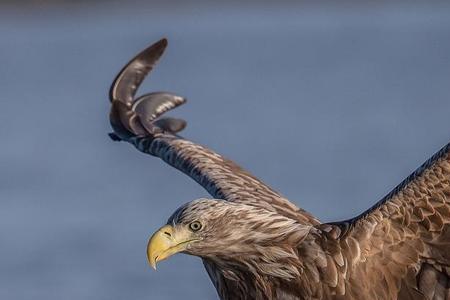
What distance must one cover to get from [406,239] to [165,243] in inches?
54.8

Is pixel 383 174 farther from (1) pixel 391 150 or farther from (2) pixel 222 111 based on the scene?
(2) pixel 222 111

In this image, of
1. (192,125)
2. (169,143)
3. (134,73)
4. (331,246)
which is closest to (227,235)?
(331,246)

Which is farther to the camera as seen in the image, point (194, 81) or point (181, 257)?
point (194, 81)

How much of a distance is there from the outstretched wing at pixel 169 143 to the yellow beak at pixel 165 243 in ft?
5.89

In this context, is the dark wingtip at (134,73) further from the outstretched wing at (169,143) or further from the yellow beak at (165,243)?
the yellow beak at (165,243)

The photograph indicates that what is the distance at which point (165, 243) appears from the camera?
33.3 ft

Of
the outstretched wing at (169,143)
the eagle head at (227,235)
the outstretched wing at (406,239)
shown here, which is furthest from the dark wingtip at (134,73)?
the outstretched wing at (406,239)

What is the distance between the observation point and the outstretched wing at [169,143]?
1255 cm

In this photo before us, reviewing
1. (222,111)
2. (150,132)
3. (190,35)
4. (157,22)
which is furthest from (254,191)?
(157,22)

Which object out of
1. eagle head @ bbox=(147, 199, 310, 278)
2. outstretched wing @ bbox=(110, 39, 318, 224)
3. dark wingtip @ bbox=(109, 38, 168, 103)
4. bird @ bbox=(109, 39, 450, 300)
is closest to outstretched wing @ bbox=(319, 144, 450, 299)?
bird @ bbox=(109, 39, 450, 300)

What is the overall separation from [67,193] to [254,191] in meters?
12.9

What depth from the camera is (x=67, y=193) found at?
25.5 m

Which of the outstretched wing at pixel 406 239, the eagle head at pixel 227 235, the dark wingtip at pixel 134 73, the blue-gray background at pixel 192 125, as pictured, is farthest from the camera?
the blue-gray background at pixel 192 125

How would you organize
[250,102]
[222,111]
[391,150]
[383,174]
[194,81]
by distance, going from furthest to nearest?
[194,81] < [250,102] < [222,111] < [391,150] < [383,174]
